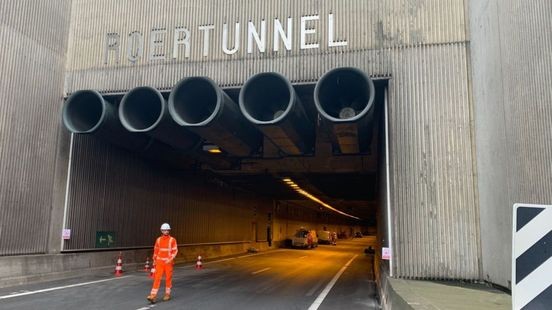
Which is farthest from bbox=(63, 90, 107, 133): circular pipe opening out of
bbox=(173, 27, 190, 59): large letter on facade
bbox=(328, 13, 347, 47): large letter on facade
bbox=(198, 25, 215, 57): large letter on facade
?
bbox=(328, 13, 347, 47): large letter on facade

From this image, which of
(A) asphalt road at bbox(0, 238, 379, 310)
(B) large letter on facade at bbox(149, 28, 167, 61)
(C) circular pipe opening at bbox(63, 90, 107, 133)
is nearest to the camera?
(A) asphalt road at bbox(0, 238, 379, 310)

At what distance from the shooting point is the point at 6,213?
1314cm

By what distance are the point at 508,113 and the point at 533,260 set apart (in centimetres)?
652

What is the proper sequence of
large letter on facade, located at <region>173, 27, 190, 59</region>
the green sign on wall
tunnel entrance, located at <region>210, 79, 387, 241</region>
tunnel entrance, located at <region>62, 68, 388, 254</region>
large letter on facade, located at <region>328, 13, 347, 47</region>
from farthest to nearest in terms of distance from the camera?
1. the green sign on wall
2. tunnel entrance, located at <region>210, 79, 387, 241</region>
3. large letter on facade, located at <region>173, 27, 190, 59</region>
4. large letter on facade, located at <region>328, 13, 347, 47</region>
5. tunnel entrance, located at <region>62, 68, 388, 254</region>

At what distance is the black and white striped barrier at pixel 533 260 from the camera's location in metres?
3.10

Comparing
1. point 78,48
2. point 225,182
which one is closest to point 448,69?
point 78,48

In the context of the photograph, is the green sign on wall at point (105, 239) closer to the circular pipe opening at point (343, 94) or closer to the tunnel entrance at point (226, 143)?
the tunnel entrance at point (226, 143)

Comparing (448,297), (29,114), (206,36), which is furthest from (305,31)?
(29,114)

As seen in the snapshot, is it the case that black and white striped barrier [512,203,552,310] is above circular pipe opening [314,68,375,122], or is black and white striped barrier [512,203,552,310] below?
below

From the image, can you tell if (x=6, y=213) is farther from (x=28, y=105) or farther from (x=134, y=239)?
(x=134, y=239)

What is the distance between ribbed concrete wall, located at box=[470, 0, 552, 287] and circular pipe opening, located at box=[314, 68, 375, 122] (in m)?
2.79

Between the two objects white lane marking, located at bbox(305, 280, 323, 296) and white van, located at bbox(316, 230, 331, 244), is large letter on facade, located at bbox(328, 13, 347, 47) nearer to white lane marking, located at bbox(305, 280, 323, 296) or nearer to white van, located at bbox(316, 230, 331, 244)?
white lane marking, located at bbox(305, 280, 323, 296)

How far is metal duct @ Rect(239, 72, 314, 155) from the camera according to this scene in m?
12.2

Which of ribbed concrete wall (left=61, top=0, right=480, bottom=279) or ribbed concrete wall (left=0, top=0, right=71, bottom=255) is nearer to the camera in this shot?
ribbed concrete wall (left=61, top=0, right=480, bottom=279)
